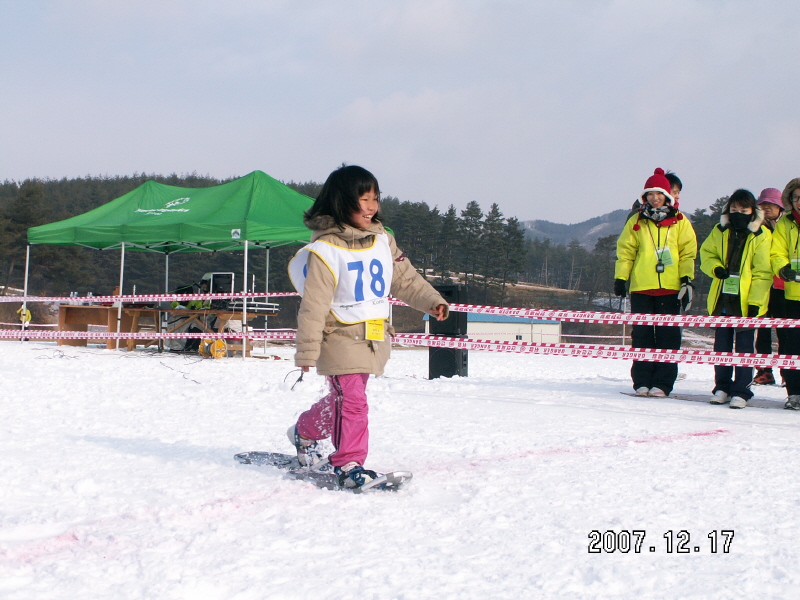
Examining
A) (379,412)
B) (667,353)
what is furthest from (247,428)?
(667,353)

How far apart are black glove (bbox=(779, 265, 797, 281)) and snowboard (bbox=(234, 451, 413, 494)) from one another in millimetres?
4542

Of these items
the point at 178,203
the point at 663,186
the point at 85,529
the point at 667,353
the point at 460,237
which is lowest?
the point at 85,529

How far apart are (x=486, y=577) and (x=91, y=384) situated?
5.66 m

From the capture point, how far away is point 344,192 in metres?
3.12

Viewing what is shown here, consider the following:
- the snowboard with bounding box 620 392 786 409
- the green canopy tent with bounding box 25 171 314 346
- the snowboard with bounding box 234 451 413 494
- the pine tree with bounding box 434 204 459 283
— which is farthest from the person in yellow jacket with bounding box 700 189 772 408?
the pine tree with bounding box 434 204 459 283

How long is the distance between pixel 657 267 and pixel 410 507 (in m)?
4.56

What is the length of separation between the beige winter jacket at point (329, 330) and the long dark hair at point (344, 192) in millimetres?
45

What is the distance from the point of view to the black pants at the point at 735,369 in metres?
6.18

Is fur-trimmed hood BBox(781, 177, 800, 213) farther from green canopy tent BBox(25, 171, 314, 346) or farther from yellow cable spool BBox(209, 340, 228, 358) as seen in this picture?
yellow cable spool BBox(209, 340, 228, 358)

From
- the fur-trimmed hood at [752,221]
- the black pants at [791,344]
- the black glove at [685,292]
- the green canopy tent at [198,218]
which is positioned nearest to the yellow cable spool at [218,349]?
the green canopy tent at [198,218]

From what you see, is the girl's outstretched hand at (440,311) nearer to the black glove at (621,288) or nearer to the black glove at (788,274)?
the black glove at (621,288)

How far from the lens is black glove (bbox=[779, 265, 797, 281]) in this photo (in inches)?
239

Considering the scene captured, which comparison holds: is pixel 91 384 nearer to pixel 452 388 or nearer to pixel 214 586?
pixel 452 388

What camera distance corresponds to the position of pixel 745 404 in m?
6.03
